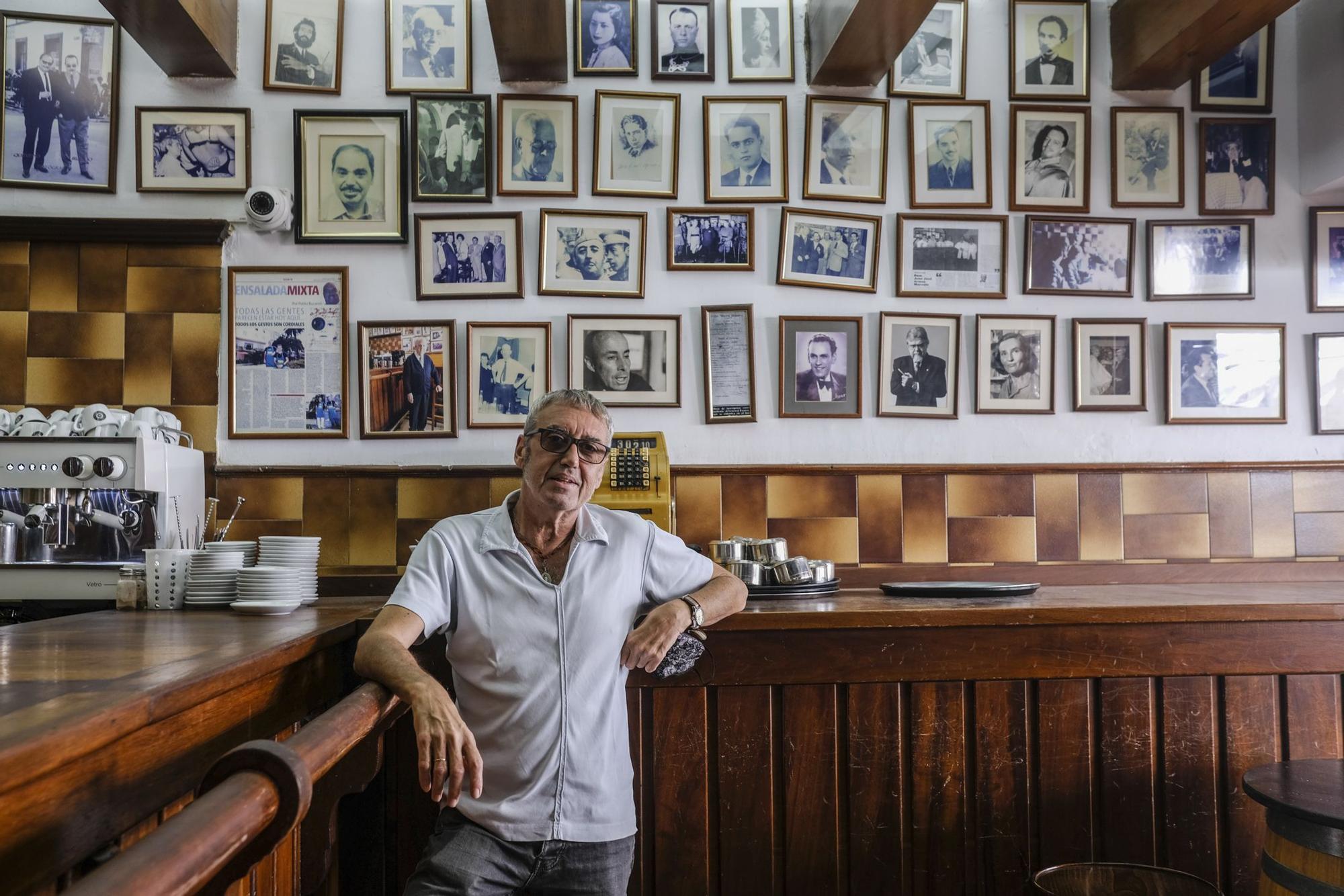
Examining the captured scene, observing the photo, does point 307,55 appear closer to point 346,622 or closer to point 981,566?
point 346,622

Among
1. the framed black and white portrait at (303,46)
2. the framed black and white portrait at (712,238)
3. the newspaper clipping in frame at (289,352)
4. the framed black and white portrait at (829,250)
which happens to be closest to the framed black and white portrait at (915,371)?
the framed black and white portrait at (829,250)

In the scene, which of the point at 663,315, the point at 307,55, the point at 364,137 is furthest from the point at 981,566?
the point at 307,55

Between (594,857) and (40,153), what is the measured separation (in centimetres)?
320

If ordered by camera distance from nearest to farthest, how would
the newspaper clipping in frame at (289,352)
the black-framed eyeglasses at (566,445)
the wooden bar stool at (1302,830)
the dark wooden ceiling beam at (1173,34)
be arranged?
the wooden bar stool at (1302,830) → the black-framed eyeglasses at (566,445) → the dark wooden ceiling beam at (1173,34) → the newspaper clipping in frame at (289,352)

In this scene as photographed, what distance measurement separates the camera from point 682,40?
3514 millimetres

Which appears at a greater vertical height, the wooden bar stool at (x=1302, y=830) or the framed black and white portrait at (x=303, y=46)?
the framed black and white portrait at (x=303, y=46)

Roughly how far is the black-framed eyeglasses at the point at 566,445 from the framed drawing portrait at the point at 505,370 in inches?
48.0

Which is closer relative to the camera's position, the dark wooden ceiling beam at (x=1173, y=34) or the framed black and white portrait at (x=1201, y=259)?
the dark wooden ceiling beam at (x=1173, y=34)

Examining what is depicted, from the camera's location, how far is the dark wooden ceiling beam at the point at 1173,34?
3.03 m

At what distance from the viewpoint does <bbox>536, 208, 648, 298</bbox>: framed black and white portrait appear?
3.44 meters

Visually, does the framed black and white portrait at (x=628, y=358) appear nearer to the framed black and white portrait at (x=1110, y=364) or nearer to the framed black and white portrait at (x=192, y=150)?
the framed black and white portrait at (x=192, y=150)

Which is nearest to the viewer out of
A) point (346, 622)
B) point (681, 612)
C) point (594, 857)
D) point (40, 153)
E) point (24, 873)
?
point (24, 873)

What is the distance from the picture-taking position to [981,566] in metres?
3.43

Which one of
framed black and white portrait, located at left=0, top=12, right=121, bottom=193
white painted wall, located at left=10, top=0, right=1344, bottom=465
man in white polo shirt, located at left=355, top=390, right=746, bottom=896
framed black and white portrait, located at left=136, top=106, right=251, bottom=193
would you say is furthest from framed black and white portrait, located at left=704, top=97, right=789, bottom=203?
framed black and white portrait, located at left=0, top=12, right=121, bottom=193
